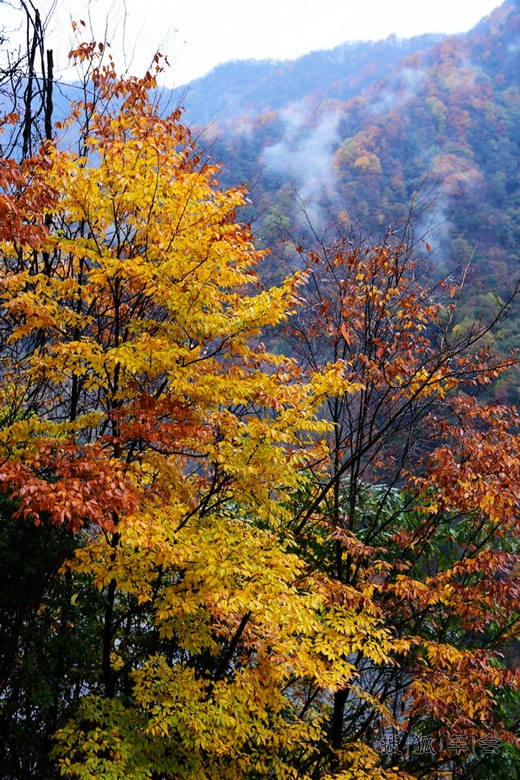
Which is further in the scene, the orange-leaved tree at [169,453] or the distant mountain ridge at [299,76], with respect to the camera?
the distant mountain ridge at [299,76]

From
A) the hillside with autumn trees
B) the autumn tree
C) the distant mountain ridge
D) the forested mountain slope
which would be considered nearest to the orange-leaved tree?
the hillside with autumn trees

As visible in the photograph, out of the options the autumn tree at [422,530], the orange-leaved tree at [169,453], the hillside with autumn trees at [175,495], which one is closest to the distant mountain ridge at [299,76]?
the autumn tree at [422,530]

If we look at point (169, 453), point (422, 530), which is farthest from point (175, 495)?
point (422, 530)

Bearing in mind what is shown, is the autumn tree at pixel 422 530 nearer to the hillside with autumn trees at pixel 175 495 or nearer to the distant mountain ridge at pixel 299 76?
the hillside with autumn trees at pixel 175 495

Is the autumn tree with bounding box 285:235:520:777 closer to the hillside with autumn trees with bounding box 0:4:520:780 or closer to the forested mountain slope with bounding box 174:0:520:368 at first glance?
the hillside with autumn trees with bounding box 0:4:520:780

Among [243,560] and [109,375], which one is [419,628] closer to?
[243,560]

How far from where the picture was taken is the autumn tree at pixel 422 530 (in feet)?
22.3

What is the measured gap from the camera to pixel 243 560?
5.20m

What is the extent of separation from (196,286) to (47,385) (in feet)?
11.2

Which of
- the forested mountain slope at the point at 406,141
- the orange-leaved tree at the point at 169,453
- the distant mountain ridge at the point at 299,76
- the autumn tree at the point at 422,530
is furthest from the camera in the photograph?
the distant mountain ridge at the point at 299,76

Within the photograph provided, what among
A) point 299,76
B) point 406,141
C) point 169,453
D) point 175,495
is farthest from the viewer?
point 299,76

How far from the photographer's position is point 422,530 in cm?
855

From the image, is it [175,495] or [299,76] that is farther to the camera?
[299,76]

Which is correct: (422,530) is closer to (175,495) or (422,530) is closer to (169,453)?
(175,495)
